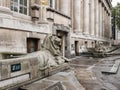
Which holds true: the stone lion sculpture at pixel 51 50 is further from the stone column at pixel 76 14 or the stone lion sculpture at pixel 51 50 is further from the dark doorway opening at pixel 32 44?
the stone column at pixel 76 14

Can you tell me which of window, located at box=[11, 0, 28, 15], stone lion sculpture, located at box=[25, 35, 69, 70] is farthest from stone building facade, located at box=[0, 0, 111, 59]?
stone lion sculpture, located at box=[25, 35, 69, 70]

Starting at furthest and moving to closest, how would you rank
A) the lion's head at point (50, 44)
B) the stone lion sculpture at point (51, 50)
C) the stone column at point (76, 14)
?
the stone column at point (76, 14), the lion's head at point (50, 44), the stone lion sculpture at point (51, 50)

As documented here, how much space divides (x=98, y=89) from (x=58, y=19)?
869 centimetres

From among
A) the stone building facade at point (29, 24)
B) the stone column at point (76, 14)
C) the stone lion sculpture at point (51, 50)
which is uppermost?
the stone column at point (76, 14)

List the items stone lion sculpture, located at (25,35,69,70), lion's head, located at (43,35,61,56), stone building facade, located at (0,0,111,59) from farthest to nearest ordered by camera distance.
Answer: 1. stone building facade, located at (0,0,111,59)
2. lion's head, located at (43,35,61,56)
3. stone lion sculpture, located at (25,35,69,70)

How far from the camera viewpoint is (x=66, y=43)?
57.4 ft

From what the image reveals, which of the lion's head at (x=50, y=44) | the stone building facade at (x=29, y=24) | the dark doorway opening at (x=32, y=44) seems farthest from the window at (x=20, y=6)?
the lion's head at (x=50, y=44)

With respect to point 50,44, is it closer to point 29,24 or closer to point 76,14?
point 29,24

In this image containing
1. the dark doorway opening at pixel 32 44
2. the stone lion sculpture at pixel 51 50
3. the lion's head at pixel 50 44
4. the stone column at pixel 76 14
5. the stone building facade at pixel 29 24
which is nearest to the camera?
the stone lion sculpture at pixel 51 50

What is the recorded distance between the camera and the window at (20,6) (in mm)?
10838

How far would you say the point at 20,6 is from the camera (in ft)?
37.8

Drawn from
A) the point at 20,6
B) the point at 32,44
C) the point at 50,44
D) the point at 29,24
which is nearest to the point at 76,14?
the point at 20,6

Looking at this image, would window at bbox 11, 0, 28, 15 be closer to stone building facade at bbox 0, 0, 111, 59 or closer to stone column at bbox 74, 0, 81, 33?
stone building facade at bbox 0, 0, 111, 59

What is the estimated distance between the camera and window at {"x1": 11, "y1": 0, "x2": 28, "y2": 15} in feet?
35.6
